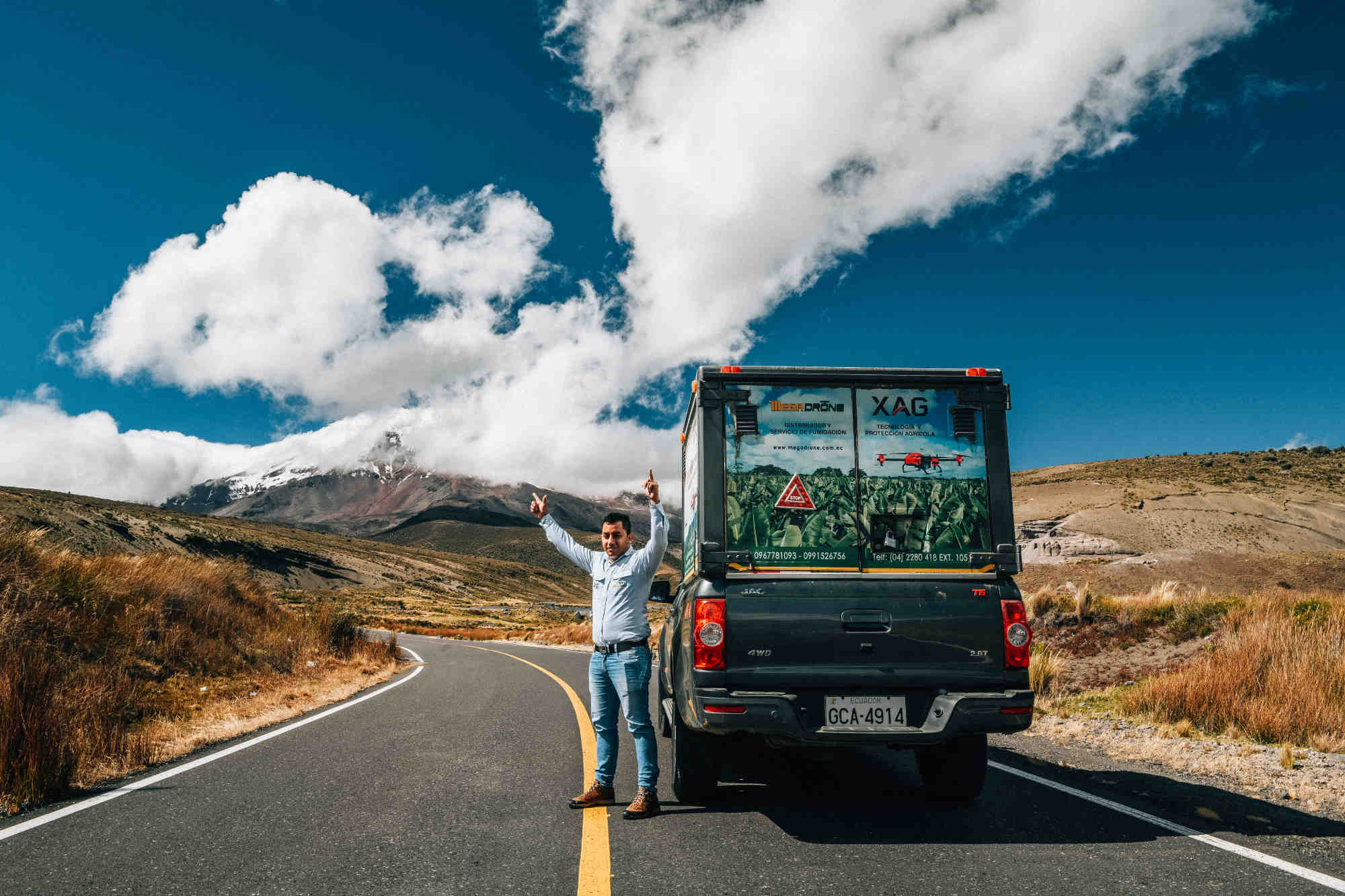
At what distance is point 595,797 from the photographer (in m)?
5.62

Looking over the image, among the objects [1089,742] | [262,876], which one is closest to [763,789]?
[262,876]

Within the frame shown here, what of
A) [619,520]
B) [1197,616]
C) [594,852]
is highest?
[619,520]

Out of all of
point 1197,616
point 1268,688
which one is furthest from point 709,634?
point 1197,616

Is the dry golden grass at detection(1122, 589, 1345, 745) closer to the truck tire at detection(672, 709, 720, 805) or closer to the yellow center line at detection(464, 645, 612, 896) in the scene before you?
the truck tire at detection(672, 709, 720, 805)

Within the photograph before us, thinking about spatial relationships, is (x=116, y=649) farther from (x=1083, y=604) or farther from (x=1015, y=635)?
(x=1083, y=604)

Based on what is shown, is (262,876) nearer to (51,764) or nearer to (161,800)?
(161,800)

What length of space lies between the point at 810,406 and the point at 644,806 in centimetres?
295

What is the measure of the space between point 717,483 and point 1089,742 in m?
5.55

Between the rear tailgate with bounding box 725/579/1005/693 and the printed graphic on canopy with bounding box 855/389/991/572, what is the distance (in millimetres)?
340

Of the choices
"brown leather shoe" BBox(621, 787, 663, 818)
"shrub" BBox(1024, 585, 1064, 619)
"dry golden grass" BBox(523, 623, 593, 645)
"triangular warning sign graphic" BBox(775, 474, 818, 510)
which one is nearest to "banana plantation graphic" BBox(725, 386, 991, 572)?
"triangular warning sign graphic" BBox(775, 474, 818, 510)

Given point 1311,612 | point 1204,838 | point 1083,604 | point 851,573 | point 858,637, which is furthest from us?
point 1083,604

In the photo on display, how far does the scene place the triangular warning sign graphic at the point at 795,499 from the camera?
18.7ft

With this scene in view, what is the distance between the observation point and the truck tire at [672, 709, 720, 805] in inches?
225

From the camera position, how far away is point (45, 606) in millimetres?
11008
